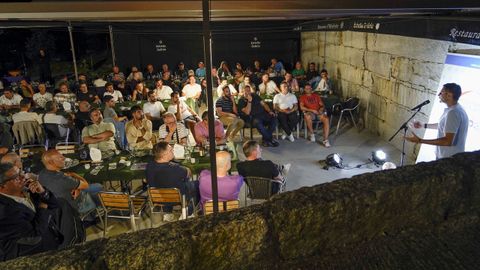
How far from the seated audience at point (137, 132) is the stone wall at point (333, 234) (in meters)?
5.76

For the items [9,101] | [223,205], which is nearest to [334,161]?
[223,205]

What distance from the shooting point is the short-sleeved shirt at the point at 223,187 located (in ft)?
16.1

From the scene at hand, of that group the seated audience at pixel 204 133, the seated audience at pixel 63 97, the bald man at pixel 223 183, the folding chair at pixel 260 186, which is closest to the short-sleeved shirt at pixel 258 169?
the folding chair at pixel 260 186

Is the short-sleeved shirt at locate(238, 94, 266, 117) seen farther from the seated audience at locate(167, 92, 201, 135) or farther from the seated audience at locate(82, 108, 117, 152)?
the seated audience at locate(82, 108, 117, 152)

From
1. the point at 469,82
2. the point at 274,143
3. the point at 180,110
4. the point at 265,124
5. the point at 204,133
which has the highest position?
the point at 469,82

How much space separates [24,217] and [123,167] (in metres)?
2.21

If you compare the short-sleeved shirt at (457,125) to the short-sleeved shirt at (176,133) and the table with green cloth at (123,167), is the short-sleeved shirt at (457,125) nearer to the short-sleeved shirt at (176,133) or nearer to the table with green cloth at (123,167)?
the table with green cloth at (123,167)

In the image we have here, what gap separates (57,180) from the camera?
468cm

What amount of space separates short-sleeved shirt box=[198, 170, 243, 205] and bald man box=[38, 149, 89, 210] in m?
1.57

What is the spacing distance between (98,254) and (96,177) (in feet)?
14.4

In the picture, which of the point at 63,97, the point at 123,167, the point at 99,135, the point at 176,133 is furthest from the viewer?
the point at 63,97

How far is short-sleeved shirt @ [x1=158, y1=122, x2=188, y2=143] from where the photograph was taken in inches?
283

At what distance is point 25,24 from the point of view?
885cm

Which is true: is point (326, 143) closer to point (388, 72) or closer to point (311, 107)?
Answer: point (311, 107)
